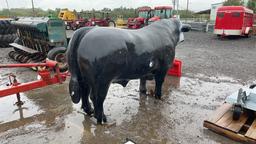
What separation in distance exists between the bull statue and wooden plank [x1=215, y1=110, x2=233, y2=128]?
4.61ft

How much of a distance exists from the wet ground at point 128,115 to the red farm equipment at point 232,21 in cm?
1089

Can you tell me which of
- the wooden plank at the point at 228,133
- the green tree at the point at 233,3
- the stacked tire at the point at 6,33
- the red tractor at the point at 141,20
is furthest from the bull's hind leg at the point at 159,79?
the green tree at the point at 233,3

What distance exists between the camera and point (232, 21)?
16.3 meters

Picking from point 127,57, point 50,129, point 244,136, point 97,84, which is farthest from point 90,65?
point 244,136

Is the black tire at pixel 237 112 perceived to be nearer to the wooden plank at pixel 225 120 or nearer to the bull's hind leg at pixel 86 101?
the wooden plank at pixel 225 120

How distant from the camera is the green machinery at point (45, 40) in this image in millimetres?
7108

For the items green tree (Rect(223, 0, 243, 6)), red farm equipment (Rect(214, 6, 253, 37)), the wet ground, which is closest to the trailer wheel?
the wet ground

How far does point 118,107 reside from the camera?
463 centimetres

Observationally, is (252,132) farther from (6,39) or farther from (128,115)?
(6,39)

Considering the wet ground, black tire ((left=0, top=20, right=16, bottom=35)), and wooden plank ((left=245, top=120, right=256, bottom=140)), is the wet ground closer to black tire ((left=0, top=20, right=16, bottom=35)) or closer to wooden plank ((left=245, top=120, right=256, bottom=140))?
wooden plank ((left=245, top=120, right=256, bottom=140))

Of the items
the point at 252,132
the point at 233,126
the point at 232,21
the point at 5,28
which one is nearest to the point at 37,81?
the point at 233,126

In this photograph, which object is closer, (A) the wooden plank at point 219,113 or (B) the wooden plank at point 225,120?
(B) the wooden plank at point 225,120

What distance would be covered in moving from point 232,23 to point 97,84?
15.4 metres

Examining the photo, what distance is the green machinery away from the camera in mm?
7108
